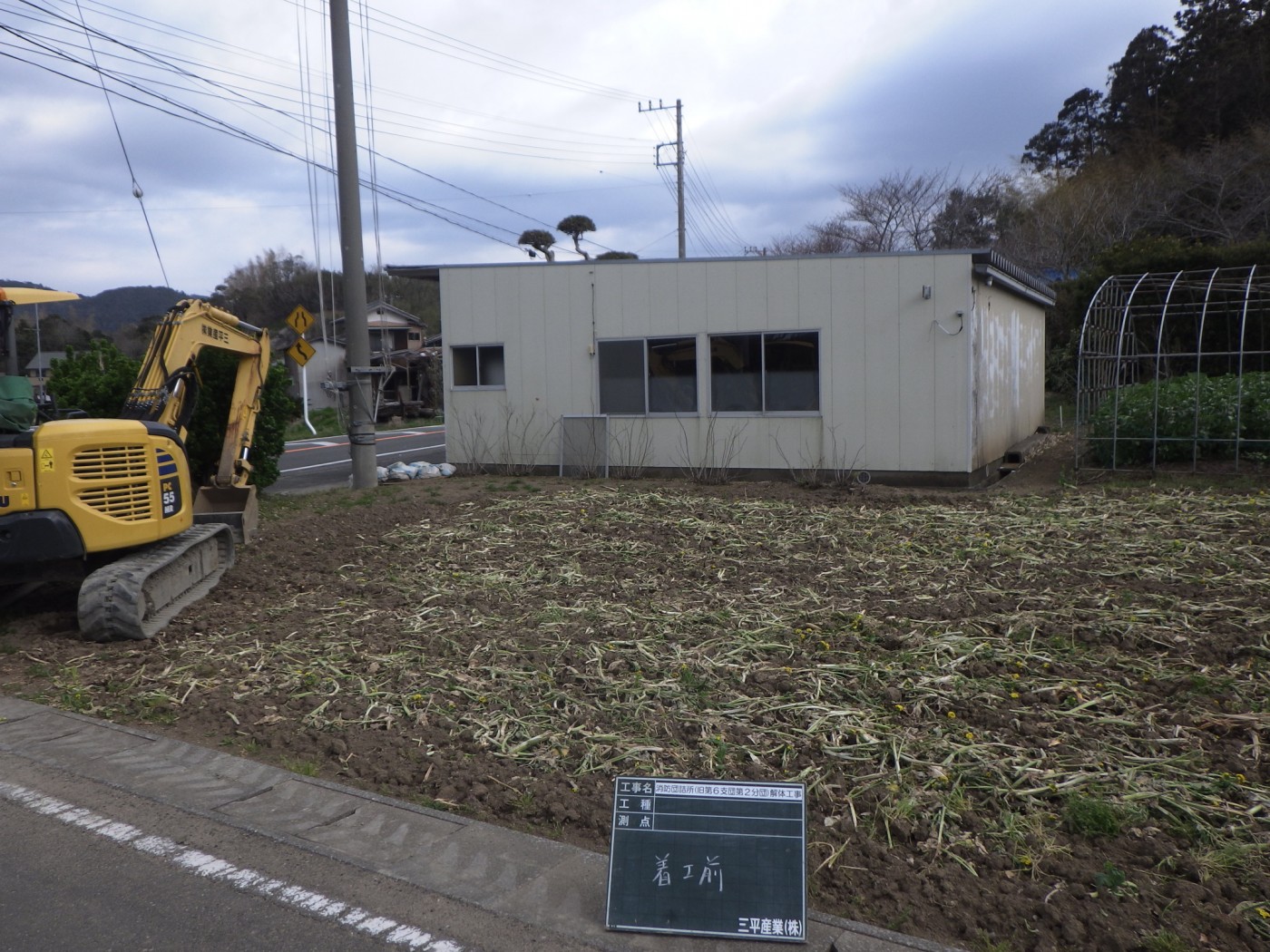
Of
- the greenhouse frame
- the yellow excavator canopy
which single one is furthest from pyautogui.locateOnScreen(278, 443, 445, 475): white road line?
the greenhouse frame

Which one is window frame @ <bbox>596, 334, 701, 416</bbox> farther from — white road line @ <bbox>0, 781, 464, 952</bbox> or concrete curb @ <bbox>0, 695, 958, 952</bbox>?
white road line @ <bbox>0, 781, 464, 952</bbox>

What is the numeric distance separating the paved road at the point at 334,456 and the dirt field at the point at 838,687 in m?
7.10

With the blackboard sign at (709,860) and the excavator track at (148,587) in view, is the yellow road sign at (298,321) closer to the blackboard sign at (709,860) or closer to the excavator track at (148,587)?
the excavator track at (148,587)

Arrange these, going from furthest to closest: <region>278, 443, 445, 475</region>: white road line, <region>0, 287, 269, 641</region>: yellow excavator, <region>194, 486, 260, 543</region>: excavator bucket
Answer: <region>278, 443, 445, 475</region>: white road line, <region>194, 486, 260, 543</region>: excavator bucket, <region>0, 287, 269, 641</region>: yellow excavator

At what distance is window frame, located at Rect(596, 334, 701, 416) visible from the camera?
15.0 meters

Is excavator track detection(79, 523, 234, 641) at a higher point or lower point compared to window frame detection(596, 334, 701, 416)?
lower

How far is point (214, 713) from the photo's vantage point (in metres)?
5.84

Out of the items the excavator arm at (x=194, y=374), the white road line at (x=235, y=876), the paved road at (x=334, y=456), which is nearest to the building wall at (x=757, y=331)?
the paved road at (x=334, y=456)

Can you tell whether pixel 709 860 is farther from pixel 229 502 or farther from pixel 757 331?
pixel 757 331

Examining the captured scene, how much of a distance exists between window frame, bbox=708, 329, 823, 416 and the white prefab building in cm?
2

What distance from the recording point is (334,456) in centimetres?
2266

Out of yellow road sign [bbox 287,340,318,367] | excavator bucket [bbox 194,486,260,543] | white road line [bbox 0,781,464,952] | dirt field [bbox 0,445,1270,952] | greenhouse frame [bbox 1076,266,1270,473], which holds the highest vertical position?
yellow road sign [bbox 287,340,318,367]

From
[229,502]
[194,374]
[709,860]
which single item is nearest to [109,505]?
[194,374]

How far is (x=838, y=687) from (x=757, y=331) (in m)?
9.53
